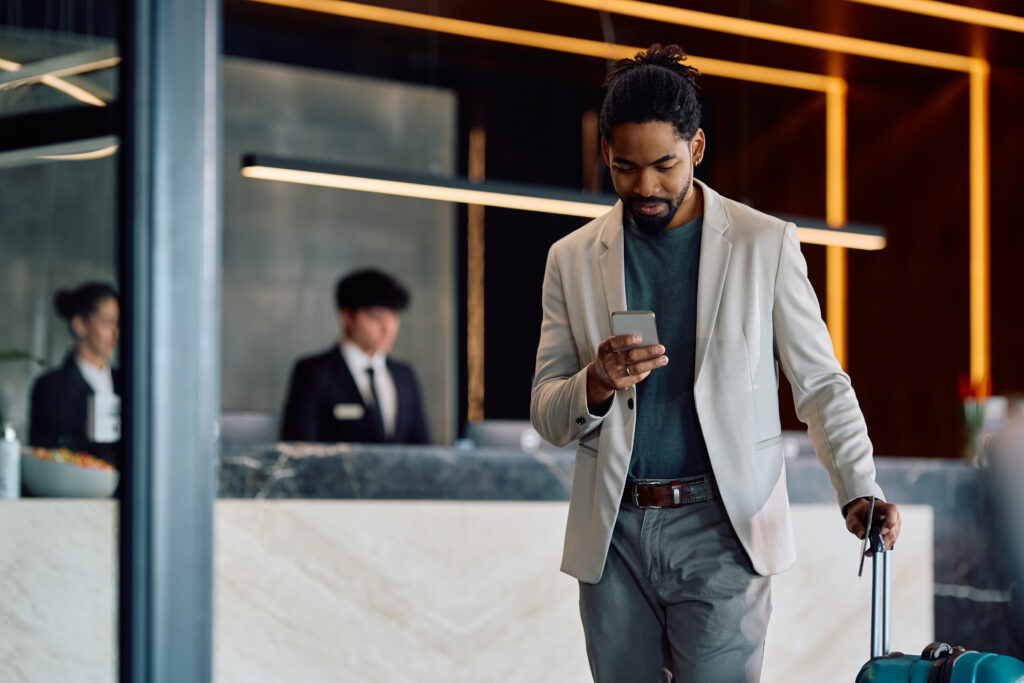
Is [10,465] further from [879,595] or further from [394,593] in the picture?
[879,595]

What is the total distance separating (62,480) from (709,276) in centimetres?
126

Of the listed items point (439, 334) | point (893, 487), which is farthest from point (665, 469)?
point (439, 334)

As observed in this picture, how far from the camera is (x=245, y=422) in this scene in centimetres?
404

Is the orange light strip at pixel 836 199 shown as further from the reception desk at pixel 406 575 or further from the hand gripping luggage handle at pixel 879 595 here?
the hand gripping luggage handle at pixel 879 595

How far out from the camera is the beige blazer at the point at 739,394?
5.09 feet

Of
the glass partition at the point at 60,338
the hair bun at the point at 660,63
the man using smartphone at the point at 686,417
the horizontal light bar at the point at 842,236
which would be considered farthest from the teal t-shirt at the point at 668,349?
the horizontal light bar at the point at 842,236

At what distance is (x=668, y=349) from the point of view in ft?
5.28

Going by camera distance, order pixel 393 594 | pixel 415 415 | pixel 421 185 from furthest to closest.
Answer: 1. pixel 415 415
2. pixel 421 185
3. pixel 393 594

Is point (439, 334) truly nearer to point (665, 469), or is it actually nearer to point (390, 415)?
point (390, 415)

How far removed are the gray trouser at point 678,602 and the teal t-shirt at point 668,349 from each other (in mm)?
71

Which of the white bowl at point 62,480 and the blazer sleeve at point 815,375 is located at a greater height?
the blazer sleeve at point 815,375

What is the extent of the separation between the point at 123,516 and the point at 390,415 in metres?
3.13

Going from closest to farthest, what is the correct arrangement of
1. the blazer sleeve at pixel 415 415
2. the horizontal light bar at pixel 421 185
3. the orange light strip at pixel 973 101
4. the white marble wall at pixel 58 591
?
the white marble wall at pixel 58 591
the horizontal light bar at pixel 421 185
the blazer sleeve at pixel 415 415
the orange light strip at pixel 973 101

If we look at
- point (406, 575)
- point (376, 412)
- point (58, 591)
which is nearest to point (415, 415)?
point (376, 412)
